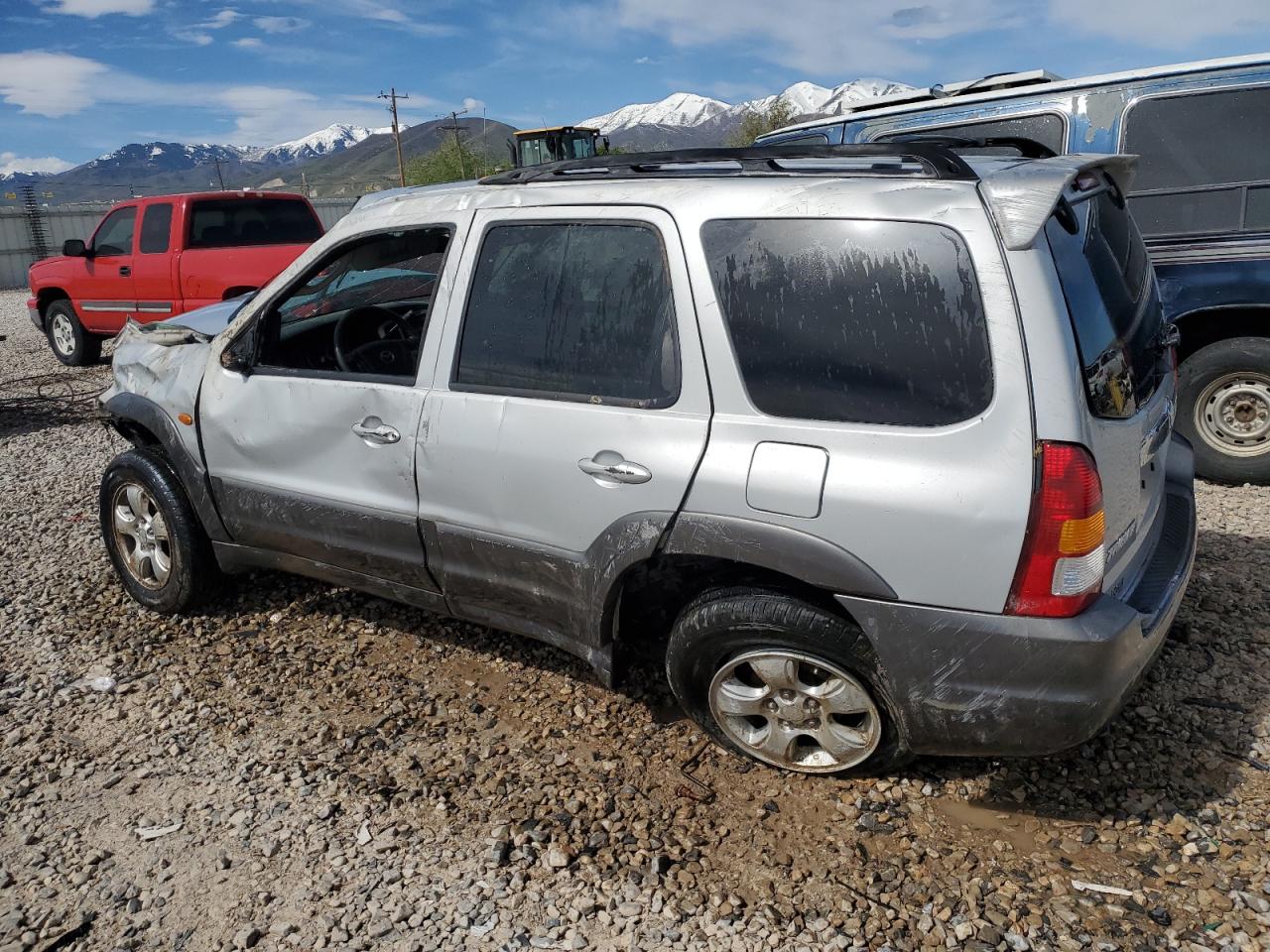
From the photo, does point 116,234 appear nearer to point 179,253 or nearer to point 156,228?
point 156,228

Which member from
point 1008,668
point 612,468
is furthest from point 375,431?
point 1008,668

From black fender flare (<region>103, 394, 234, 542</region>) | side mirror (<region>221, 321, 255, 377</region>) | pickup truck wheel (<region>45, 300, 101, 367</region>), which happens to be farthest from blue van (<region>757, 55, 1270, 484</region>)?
pickup truck wheel (<region>45, 300, 101, 367</region>)

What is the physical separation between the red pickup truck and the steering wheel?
19.3 feet

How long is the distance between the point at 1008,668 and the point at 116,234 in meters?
10.9

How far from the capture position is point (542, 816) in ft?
9.12

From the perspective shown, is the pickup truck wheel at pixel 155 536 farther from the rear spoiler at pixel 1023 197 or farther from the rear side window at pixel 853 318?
the rear spoiler at pixel 1023 197

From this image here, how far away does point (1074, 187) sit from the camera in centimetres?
255

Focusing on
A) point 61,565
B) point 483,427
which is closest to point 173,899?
point 483,427

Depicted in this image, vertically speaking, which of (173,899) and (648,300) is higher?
(648,300)

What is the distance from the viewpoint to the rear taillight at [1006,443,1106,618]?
2164mm

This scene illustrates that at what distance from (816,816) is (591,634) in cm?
86

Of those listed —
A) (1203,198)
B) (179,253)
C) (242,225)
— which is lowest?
(1203,198)

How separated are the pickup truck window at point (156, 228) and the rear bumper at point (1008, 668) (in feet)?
31.1

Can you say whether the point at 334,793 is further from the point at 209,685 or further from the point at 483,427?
the point at 483,427
